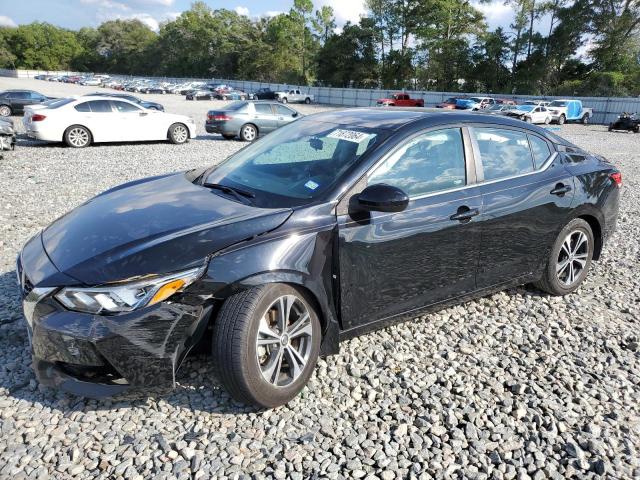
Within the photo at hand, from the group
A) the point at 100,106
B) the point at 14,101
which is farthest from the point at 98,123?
the point at 14,101

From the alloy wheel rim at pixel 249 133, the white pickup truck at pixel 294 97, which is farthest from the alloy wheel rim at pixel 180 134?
the white pickup truck at pixel 294 97

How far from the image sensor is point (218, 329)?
2.59m

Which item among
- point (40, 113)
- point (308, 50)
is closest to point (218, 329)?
point (40, 113)

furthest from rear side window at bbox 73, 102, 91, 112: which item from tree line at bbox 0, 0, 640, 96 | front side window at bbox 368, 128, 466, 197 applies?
tree line at bbox 0, 0, 640, 96

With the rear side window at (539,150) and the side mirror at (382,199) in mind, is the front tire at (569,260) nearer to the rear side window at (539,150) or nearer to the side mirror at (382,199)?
the rear side window at (539,150)

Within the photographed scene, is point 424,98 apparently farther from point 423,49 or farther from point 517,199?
point 517,199

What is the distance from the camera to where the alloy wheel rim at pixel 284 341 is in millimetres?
2756

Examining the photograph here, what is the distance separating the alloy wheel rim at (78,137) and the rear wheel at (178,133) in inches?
96.5

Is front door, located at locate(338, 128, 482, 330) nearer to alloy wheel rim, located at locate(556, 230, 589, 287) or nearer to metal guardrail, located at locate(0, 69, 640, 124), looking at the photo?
alloy wheel rim, located at locate(556, 230, 589, 287)

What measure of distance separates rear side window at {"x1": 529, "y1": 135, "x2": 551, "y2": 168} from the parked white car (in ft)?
41.9

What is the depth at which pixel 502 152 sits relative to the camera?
12.6 ft

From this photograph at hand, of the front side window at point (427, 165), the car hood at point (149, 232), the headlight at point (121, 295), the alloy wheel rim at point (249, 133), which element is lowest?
the alloy wheel rim at point (249, 133)

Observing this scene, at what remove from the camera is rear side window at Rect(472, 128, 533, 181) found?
3701 millimetres

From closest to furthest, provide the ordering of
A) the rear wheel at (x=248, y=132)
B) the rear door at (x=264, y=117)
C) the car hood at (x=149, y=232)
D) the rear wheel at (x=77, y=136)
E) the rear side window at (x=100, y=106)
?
the car hood at (x=149, y=232), the rear wheel at (x=77, y=136), the rear side window at (x=100, y=106), the rear wheel at (x=248, y=132), the rear door at (x=264, y=117)
